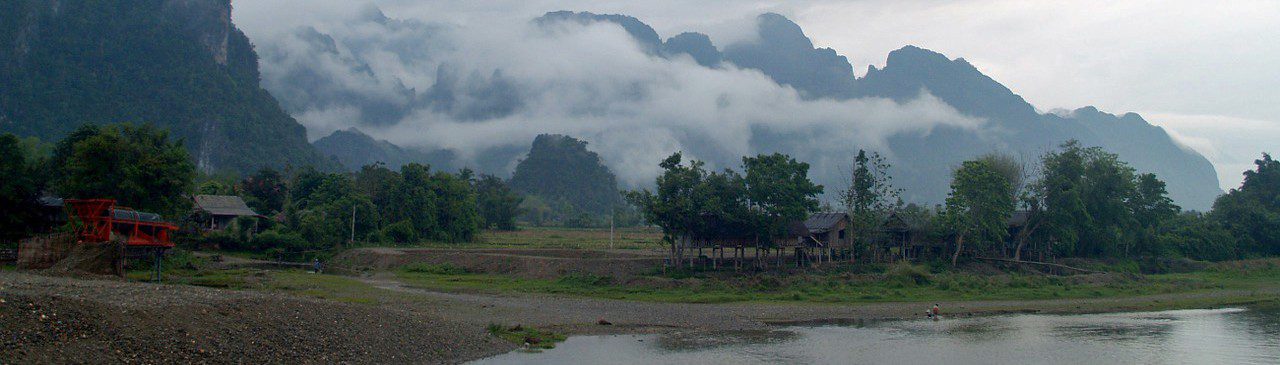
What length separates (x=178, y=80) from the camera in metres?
Answer: 152

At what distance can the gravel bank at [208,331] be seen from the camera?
53.9ft

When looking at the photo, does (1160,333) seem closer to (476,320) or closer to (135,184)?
(476,320)

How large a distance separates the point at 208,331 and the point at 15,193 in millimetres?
32913

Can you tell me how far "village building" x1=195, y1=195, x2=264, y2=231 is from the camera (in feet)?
227

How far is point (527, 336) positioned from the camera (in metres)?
28.1

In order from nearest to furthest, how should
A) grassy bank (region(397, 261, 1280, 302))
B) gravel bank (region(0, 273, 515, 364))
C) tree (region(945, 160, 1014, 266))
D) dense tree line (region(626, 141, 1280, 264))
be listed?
gravel bank (region(0, 273, 515, 364)) < grassy bank (region(397, 261, 1280, 302)) < dense tree line (region(626, 141, 1280, 264)) < tree (region(945, 160, 1014, 266))

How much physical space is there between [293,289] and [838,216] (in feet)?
115

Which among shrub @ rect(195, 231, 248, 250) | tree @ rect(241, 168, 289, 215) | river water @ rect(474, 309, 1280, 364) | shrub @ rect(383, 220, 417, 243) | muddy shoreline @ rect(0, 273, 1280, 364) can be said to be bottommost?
river water @ rect(474, 309, 1280, 364)

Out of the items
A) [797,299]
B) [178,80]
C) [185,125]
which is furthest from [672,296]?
[178,80]

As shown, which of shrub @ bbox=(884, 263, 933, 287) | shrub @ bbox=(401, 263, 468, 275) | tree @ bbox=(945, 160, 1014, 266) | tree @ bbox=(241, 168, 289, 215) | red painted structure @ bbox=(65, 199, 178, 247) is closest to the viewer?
red painted structure @ bbox=(65, 199, 178, 247)

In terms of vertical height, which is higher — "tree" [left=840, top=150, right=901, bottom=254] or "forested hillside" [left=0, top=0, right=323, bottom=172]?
"forested hillside" [left=0, top=0, right=323, bottom=172]

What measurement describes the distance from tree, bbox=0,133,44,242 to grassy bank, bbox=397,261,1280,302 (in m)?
19.6

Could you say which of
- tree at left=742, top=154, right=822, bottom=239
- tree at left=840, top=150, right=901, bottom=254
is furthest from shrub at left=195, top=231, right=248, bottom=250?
tree at left=840, top=150, right=901, bottom=254

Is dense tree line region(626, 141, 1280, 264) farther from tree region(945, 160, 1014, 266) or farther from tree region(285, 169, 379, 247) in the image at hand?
tree region(285, 169, 379, 247)
